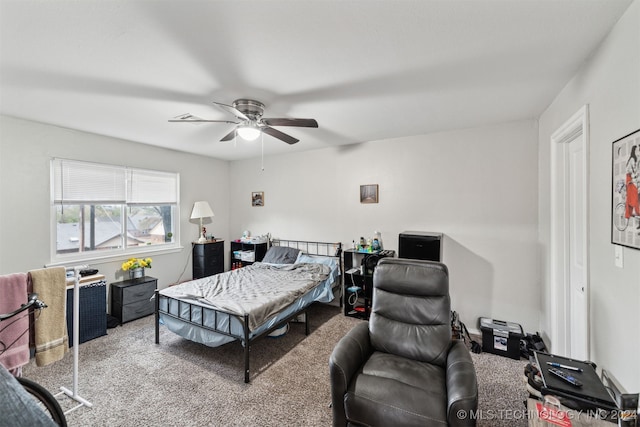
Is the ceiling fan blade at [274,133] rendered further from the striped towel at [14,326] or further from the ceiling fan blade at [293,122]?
the striped towel at [14,326]

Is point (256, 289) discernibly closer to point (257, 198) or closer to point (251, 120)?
point (251, 120)

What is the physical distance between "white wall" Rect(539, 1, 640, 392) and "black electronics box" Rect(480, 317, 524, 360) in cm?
104

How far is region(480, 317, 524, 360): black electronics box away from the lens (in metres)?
2.78

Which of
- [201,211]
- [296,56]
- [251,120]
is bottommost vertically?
[201,211]

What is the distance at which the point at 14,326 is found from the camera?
169cm

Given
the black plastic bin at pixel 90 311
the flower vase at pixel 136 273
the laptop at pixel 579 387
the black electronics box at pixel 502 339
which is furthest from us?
the flower vase at pixel 136 273

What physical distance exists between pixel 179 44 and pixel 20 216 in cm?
315

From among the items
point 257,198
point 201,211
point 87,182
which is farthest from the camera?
point 257,198

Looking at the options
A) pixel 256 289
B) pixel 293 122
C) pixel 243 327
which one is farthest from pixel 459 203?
pixel 243 327

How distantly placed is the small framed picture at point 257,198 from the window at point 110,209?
138 centimetres

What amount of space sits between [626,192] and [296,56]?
2.11 meters

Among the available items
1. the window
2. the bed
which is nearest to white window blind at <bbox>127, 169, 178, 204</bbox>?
the window

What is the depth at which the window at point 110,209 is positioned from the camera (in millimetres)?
3432

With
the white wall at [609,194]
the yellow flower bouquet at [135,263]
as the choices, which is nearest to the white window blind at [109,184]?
the yellow flower bouquet at [135,263]
